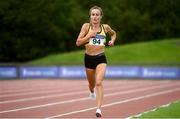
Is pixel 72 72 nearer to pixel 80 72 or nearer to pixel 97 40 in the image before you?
pixel 80 72

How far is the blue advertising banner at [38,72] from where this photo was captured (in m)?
37.6

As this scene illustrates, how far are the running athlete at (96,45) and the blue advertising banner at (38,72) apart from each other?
2686cm

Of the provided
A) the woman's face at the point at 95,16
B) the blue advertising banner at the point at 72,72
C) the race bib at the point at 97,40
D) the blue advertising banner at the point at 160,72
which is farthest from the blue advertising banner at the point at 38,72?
the woman's face at the point at 95,16

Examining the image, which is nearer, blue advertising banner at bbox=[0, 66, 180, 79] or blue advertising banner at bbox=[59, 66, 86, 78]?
blue advertising banner at bbox=[0, 66, 180, 79]

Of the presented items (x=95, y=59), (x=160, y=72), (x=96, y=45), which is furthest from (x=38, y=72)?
(x=96, y=45)

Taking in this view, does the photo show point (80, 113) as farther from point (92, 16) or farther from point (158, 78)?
point (158, 78)

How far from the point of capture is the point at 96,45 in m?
10.4

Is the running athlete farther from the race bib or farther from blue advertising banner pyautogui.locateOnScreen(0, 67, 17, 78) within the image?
blue advertising banner pyautogui.locateOnScreen(0, 67, 17, 78)

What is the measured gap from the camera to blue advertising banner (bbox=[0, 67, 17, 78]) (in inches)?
1455

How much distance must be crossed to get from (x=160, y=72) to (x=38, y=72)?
7.74 meters

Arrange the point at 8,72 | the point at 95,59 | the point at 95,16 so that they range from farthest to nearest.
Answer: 1. the point at 8,72
2. the point at 95,59
3. the point at 95,16

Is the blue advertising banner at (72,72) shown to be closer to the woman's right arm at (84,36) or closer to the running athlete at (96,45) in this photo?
the running athlete at (96,45)

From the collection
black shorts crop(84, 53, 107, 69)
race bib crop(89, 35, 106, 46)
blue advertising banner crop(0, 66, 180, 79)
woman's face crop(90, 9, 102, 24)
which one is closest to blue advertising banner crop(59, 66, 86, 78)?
blue advertising banner crop(0, 66, 180, 79)

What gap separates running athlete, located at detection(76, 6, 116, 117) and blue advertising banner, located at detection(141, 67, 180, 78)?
25209mm
